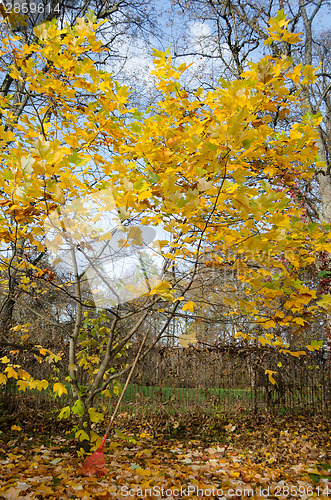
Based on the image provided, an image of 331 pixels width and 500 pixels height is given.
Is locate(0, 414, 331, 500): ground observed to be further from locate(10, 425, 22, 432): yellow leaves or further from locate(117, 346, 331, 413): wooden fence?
locate(117, 346, 331, 413): wooden fence

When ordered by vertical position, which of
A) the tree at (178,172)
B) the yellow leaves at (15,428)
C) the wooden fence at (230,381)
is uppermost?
the tree at (178,172)

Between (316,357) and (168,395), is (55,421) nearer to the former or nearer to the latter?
(168,395)

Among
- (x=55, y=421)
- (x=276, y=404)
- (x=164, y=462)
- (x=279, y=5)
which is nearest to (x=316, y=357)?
(x=276, y=404)

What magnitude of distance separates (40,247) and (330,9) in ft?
26.8

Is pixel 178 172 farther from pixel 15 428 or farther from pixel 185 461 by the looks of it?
pixel 15 428

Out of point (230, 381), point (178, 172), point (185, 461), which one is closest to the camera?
point (178, 172)

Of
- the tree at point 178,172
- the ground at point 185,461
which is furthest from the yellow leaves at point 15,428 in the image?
the tree at point 178,172

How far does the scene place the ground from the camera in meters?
2.33

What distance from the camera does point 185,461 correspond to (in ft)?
11.5

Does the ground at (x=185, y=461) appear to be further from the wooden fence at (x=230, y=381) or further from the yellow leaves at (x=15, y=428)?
the wooden fence at (x=230, y=381)

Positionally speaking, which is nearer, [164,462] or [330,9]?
[164,462]

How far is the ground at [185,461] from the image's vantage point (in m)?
2.33

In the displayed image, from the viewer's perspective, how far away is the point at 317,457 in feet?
13.5

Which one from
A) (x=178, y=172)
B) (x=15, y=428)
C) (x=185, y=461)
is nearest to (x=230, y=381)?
(x=185, y=461)
